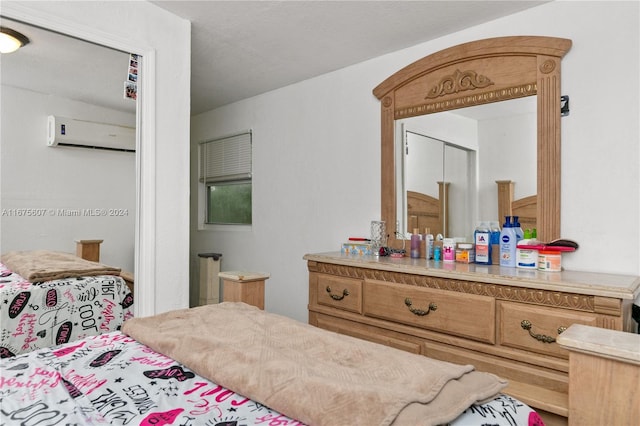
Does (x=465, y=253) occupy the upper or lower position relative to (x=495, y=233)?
lower

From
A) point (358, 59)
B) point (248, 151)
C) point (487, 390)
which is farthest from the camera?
point (248, 151)

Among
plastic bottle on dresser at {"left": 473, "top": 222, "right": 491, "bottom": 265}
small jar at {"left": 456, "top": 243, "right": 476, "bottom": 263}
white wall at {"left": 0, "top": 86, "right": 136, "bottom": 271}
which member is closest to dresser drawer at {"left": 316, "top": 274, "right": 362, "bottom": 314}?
small jar at {"left": 456, "top": 243, "right": 476, "bottom": 263}

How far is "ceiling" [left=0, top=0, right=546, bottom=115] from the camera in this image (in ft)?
6.70

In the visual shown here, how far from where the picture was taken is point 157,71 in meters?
2.41

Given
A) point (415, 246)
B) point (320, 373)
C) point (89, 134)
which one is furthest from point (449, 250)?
point (89, 134)

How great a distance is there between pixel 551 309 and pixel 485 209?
2.97 ft

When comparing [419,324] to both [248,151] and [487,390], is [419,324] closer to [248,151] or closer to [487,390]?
[487,390]

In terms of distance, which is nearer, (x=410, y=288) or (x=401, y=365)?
(x=401, y=365)

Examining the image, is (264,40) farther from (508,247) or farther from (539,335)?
(539,335)

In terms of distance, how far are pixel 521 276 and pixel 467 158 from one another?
1.04 meters

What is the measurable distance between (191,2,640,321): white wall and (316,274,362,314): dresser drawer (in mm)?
676

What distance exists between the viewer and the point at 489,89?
8.37ft

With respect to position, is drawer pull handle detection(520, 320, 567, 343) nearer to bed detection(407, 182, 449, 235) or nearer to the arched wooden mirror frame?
the arched wooden mirror frame

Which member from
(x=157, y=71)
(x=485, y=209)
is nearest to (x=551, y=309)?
(x=485, y=209)
